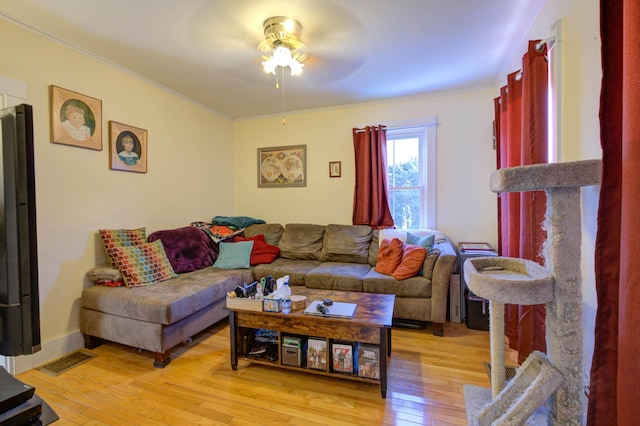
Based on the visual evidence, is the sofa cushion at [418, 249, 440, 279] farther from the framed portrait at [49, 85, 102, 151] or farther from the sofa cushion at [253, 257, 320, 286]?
the framed portrait at [49, 85, 102, 151]

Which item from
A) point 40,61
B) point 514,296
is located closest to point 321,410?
→ point 514,296

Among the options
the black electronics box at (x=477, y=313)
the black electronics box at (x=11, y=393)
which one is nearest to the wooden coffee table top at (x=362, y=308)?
the black electronics box at (x=477, y=313)

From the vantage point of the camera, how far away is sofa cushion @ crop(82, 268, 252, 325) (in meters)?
2.05

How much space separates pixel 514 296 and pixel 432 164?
2.50 m

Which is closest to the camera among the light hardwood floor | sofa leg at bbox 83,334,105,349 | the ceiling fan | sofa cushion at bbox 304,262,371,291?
the light hardwood floor

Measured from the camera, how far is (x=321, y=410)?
1.62m

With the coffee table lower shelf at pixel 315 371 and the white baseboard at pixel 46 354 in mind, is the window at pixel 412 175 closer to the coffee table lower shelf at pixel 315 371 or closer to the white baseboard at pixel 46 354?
the coffee table lower shelf at pixel 315 371

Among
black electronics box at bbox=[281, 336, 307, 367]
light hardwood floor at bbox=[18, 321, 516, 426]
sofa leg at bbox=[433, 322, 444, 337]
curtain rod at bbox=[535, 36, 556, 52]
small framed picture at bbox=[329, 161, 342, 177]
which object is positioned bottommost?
light hardwood floor at bbox=[18, 321, 516, 426]

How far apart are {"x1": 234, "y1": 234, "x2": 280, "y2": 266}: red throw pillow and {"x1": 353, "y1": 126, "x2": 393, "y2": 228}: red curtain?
117 cm

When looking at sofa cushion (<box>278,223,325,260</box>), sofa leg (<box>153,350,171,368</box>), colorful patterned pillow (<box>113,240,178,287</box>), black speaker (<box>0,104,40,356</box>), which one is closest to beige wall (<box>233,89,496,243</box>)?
sofa cushion (<box>278,223,325,260</box>)

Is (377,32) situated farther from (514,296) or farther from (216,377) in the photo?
(216,377)

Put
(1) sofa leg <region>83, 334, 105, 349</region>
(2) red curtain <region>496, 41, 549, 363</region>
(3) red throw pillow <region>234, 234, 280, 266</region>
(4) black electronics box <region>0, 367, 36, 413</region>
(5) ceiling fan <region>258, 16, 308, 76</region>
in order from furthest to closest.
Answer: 1. (3) red throw pillow <region>234, 234, 280, 266</region>
2. (1) sofa leg <region>83, 334, 105, 349</region>
3. (5) ceiling fan <region>258, 16, 308, 76</region>
4. (2) red curtain <region>496, 41, 549, 363</region>
5. (4) black electronics box <region>0, 367, 36, 413</region>

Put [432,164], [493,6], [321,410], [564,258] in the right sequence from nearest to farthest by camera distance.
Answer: [564,258]
[321,410]
[493,6]
[432,164]

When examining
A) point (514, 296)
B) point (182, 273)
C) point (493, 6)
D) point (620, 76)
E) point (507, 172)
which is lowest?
point (182, 273)
